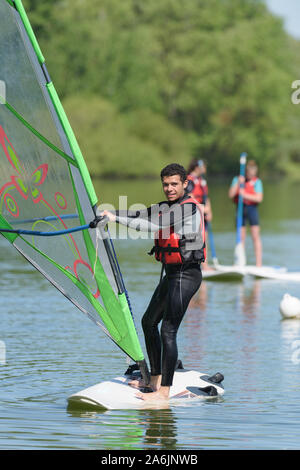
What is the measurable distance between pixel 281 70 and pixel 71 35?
59.2 ft

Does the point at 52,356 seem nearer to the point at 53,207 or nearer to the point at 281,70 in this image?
the point at 53,207

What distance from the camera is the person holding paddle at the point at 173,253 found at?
7074 mm

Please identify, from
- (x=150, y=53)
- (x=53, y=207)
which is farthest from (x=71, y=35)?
(x=53, y=207)

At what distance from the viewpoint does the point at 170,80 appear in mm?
71688

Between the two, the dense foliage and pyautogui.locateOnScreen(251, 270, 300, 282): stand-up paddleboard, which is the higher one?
the dense foliage

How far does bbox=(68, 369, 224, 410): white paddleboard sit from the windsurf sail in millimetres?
257

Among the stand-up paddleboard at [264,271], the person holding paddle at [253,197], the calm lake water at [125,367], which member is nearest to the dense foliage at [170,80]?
the person holding paddle at [253,197]

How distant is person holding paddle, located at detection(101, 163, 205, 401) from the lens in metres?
7.07

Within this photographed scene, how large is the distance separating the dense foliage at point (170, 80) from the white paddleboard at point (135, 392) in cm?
5400

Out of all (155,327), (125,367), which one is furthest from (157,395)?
Result: (125,367)

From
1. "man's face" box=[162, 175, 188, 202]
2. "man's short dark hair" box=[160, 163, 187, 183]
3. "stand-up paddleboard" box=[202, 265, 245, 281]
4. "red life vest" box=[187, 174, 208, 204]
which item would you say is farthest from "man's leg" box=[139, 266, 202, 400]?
"stand-up paddleboard" box=[202, 265, 245, 281]

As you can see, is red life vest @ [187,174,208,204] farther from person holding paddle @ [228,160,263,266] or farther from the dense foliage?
the dense foliage

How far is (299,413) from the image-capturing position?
709 centimetres

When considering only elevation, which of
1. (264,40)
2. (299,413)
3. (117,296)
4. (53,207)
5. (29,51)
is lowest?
(299,413)
